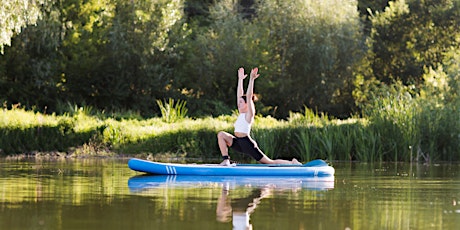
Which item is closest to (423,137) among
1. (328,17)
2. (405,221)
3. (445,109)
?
(445,109)

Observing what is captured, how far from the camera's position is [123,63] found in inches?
1499

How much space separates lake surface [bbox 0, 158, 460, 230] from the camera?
30.4 ft

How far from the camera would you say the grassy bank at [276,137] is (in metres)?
22.9

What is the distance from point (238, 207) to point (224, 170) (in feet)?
17.5

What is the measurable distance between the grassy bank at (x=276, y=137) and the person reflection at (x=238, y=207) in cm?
1004

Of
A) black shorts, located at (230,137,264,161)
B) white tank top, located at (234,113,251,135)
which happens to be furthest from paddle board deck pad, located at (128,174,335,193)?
white tank top, located at (234,113,251,135)

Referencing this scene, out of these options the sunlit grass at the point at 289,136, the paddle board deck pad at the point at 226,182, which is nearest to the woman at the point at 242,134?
the paddle board deck pad at the point at 226,182

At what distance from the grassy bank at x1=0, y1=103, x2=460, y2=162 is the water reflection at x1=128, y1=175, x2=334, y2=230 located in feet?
23.4

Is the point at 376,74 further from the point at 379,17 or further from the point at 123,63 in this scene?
the point at 123,63

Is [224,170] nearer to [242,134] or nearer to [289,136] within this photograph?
[242,134]

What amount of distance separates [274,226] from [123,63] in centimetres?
2958

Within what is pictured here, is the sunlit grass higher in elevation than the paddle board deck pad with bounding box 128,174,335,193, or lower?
higher

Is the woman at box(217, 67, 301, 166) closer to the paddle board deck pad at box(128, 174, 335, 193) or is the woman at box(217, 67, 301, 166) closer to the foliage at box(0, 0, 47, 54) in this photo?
the paddle board deck pad at box(128, 174, 335, 193)

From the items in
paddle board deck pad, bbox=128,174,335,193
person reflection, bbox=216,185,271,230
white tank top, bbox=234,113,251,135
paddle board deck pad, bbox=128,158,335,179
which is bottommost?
person reflection, bbox=216,185,271,230
